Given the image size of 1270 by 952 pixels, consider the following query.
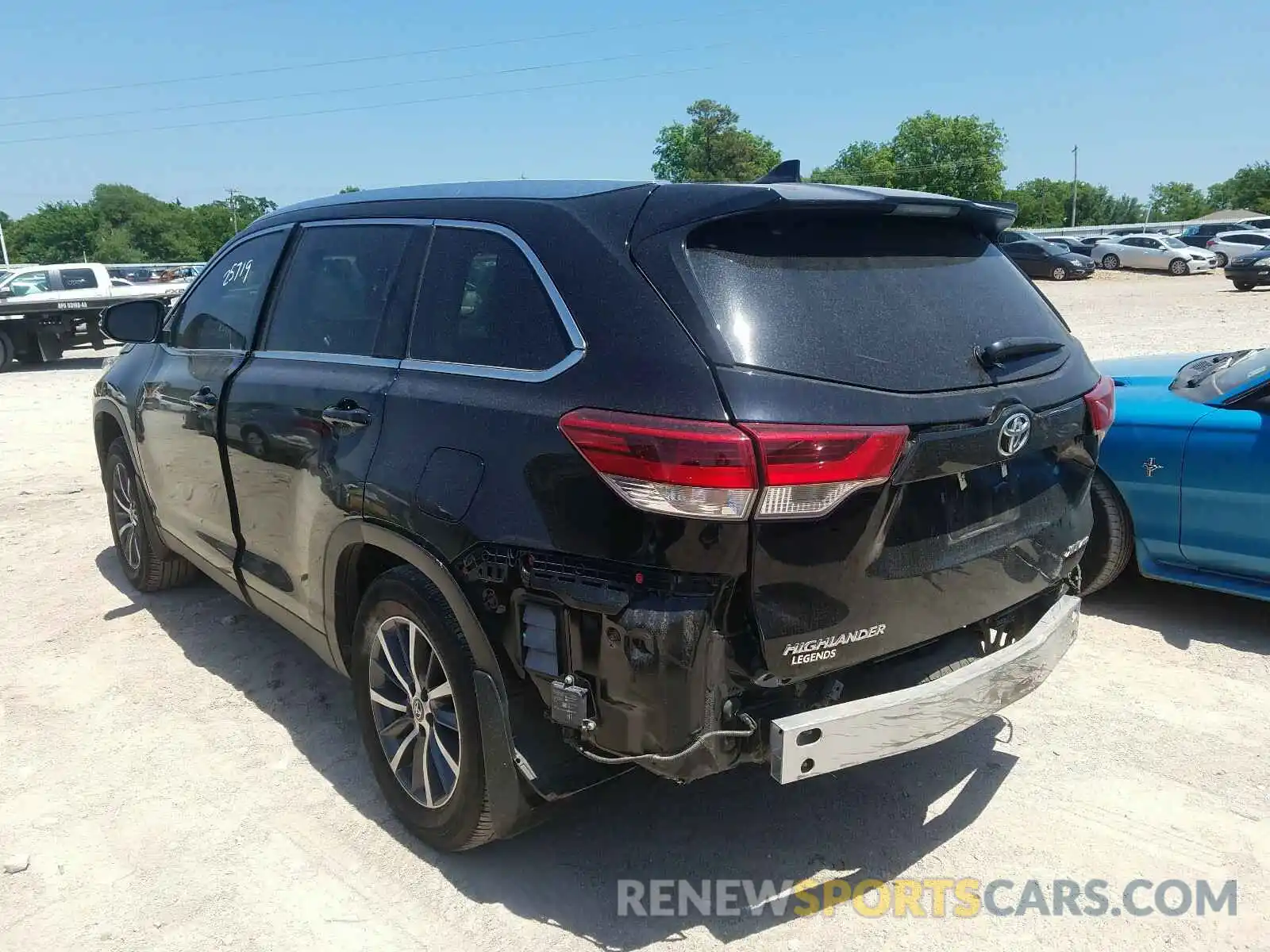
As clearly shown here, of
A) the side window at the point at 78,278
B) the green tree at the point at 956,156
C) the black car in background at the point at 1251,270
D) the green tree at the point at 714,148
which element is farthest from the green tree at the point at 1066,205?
the side window at the point at 78,278

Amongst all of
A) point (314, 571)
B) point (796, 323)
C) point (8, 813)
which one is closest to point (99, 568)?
point (8, 813)

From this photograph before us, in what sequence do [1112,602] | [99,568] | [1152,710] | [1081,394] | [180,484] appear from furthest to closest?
[99,568]
[1112,602]
[180,484]
[1152,710]
[1081,394]

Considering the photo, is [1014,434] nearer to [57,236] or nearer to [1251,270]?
[1251,270]

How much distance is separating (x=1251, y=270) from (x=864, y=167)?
7523 centimetres

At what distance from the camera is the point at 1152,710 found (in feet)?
12.5

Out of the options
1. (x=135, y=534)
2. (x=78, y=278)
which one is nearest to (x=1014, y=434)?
(x=135, y=534)

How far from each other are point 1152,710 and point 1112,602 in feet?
3.93

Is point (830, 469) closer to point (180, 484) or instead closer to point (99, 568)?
point (180, 484)

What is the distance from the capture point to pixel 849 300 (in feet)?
8.25

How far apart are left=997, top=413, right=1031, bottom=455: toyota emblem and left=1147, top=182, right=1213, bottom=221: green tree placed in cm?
14221

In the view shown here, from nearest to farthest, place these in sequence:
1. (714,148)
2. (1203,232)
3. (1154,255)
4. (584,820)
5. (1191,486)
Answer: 1. (584,820)
2. (1191,486)
3. (1154,255)
4. (1203,232)
5. (714,148)

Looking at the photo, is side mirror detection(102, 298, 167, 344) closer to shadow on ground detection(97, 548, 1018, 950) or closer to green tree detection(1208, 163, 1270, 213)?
shadow on ground detection(97, 548, 1018, 950)

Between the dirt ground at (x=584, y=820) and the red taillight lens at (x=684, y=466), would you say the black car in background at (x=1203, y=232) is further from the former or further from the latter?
the red taillight lens at (x=684, y=466)

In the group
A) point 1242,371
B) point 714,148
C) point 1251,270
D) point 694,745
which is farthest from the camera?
point 714,148
